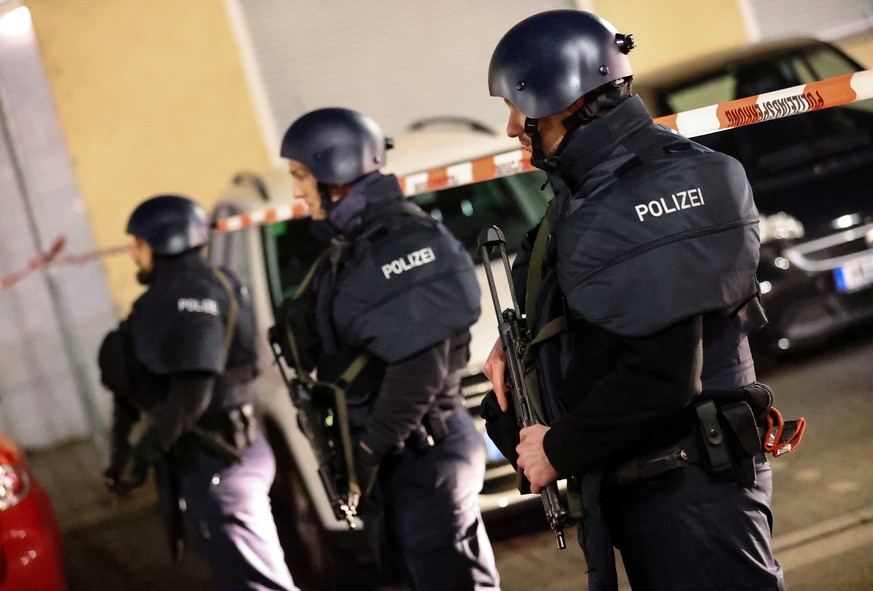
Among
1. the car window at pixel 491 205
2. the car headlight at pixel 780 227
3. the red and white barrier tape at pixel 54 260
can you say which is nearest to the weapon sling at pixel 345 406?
the car window at pixel 491 205

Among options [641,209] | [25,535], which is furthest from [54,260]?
[641,209]

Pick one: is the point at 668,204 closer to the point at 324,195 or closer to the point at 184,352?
the point at 324,195

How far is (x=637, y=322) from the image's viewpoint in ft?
7.24

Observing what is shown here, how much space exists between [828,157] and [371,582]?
3.38 meters

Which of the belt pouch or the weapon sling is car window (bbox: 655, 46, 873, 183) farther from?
the belt pouch

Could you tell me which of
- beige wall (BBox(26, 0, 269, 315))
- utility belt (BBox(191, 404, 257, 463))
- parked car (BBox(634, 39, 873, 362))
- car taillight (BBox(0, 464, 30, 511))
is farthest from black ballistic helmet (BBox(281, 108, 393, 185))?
beige wall (BBox(26, 0, 269, 315))

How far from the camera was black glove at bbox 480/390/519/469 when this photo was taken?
2.74 m

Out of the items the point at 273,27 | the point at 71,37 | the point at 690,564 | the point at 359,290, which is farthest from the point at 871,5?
the point at 690,564

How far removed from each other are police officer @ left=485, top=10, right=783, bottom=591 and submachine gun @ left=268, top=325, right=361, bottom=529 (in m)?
1.16

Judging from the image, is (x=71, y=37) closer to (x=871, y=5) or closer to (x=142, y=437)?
(x=142, y=437)

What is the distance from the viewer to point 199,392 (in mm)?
4188

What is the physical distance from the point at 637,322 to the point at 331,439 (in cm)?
169

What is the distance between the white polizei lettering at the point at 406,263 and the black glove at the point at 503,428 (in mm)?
683

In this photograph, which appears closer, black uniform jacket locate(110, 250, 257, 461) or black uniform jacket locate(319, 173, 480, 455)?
black uniform jacket locate(319, 173, 480, 455)
